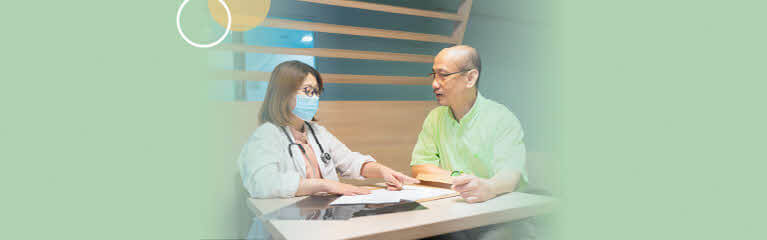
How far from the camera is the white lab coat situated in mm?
1197

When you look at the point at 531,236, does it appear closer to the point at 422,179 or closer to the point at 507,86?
the point at 422,179

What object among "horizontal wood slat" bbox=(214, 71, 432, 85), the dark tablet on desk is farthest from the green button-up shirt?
the dark tablet on desk

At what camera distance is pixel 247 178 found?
4.16 feet

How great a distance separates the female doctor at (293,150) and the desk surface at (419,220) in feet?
0.22

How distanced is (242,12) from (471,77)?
0.84 m

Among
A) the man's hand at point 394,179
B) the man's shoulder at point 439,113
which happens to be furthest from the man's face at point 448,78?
the man's hand at point 394,179

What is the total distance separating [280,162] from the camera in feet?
4.25

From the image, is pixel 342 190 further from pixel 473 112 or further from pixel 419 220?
pixel 473 112

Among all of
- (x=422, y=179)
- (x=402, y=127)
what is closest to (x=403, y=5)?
(x=402, y=127)

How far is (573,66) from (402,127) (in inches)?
31.4

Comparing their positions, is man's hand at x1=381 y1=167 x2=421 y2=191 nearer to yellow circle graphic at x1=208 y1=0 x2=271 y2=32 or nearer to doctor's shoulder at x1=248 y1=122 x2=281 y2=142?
doctor's shoulder at x1=248 y1=122 x2=281 y2=142

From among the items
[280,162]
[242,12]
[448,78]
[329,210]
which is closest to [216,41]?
[242,12]

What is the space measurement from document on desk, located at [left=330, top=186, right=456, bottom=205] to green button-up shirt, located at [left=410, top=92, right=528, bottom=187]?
0.83ft

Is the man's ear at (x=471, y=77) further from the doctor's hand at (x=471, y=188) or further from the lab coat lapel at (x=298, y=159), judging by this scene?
the lab coat lapel at (x=298, y=159)
